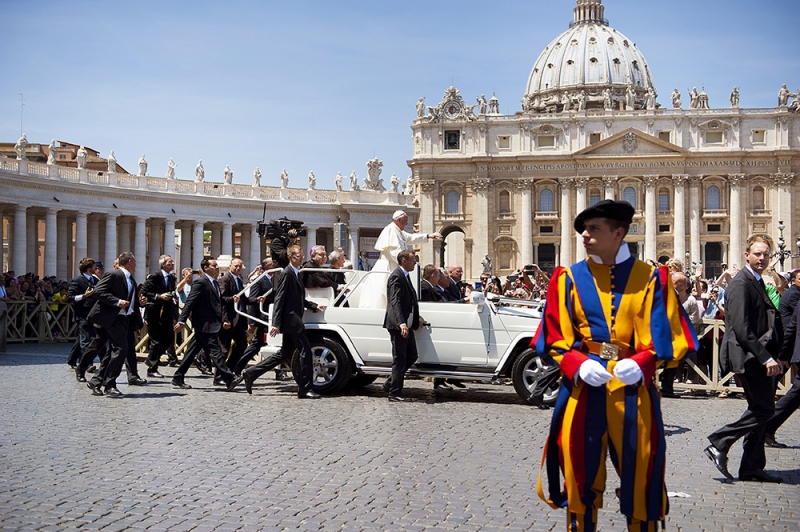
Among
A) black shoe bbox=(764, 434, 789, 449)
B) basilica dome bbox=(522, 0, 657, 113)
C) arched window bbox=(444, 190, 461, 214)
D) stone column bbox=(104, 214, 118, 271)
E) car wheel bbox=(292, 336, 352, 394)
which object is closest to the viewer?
black shoe bbox=(764, 434, 789, 449)

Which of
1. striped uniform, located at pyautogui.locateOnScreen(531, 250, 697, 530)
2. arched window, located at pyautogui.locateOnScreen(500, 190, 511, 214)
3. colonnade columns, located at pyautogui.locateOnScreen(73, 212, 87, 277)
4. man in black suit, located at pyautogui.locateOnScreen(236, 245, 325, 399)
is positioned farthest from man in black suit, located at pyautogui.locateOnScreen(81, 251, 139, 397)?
arched window, located at pyautogui.locateOnScreen(500, 190, 511, 214)

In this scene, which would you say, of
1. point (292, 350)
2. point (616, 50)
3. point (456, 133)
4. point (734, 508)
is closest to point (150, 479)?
point (734, 508)

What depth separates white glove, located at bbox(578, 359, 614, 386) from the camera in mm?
4777

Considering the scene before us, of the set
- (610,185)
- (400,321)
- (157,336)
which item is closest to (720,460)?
(400,321)

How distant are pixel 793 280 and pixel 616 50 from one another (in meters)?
117

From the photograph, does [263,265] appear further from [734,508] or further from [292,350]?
[734,508]

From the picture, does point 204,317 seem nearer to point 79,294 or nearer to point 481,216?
point 79,294

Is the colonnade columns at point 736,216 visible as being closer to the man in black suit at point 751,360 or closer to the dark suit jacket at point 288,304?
the dark suit jacket at point 288,304

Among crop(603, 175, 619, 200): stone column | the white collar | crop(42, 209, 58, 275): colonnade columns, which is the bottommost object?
the white collar

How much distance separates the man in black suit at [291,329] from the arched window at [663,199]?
76783 millimetres

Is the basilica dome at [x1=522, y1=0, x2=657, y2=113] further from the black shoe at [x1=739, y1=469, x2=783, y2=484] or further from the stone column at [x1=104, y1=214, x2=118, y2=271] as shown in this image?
the black shoe at [x1=739, y1=469, x2=783, y2=484]

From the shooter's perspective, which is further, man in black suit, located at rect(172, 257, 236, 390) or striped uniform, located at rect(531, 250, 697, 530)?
man in black suit, located at rect(172, 257, 236, 390)

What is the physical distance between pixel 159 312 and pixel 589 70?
111 m

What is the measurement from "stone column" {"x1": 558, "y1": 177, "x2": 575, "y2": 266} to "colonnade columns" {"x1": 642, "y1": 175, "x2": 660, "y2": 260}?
6796 millimetres
